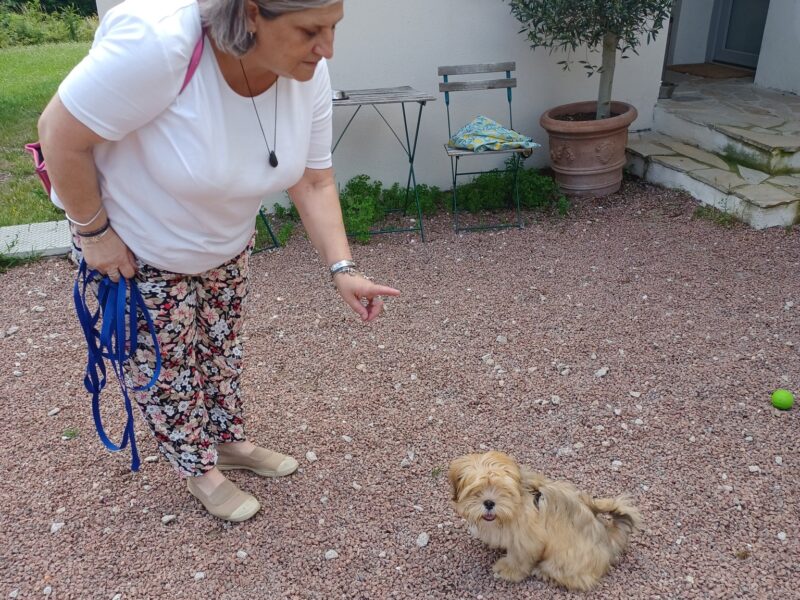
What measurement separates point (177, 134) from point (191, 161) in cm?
7

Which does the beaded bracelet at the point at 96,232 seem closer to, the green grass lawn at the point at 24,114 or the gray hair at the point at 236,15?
the gray hair at the point at 236,15

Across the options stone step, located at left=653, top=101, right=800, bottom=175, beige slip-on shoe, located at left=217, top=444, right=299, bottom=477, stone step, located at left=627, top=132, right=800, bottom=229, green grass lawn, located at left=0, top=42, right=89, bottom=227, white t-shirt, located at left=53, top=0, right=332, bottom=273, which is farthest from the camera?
green grass lawn, located at left=0, top=42, right=89, bottom=227

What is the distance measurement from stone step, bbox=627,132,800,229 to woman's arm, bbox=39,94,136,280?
4.53 meters

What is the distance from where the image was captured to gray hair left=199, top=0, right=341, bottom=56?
1447mm

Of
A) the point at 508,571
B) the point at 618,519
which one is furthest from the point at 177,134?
the point at 618,519

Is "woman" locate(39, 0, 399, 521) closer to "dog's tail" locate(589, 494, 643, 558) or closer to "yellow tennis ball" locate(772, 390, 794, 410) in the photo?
"dog's tail" locate(589, 494, 643, 558)

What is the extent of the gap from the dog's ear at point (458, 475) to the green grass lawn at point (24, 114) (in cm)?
500

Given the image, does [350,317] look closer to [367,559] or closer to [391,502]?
[391,502]

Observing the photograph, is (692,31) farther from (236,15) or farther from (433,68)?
(236,15)

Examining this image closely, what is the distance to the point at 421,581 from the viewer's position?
221 cm

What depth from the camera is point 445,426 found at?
2957 millimetres

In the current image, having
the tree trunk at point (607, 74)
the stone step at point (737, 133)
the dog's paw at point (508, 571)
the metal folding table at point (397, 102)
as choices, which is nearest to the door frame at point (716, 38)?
the stone step at point (737, 133)

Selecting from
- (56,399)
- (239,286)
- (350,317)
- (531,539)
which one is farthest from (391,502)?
(56,399)

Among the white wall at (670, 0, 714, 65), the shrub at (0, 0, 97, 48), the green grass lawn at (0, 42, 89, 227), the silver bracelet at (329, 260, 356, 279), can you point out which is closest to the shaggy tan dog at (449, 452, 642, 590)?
the silver bracelet at (329, 260, 356, 279)
